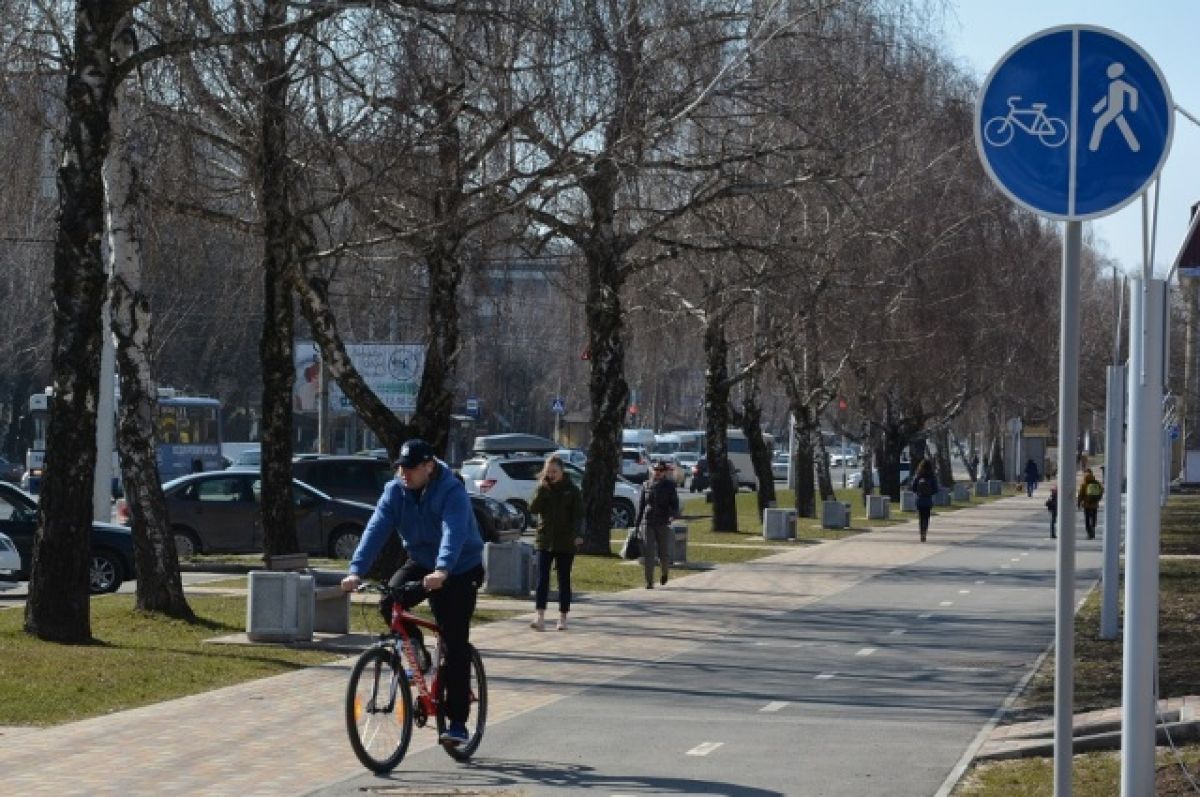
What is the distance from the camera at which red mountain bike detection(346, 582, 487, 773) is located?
10531mm

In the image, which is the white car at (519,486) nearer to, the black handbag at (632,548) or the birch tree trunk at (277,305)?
the black handbag at (632,548)

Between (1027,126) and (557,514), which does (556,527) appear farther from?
(1027,126)

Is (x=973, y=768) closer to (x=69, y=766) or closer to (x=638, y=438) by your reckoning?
(x=69, y=766)

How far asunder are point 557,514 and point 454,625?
349 inches

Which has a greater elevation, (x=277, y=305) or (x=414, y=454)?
(x=277, y=305)

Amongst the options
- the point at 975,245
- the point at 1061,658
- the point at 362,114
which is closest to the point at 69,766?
the point at 1061,658

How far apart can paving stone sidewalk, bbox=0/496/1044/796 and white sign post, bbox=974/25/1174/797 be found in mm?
5029

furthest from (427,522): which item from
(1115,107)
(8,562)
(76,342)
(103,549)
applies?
(103,549)

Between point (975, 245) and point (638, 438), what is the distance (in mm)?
51799

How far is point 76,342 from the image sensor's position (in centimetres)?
1650

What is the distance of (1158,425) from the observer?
27.4 ft

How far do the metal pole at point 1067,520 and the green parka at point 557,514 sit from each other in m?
13.2

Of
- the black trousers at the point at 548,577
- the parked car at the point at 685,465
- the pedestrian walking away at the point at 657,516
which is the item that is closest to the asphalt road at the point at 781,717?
the black trousers at the point at 548,577

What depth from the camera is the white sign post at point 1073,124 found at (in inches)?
267
